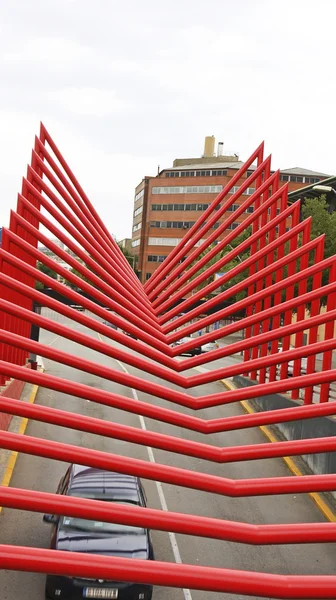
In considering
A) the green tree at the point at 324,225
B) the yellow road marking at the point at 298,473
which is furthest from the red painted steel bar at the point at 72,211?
the green tree at the point at 324,225

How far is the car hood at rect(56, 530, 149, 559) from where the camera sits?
27.8 feet

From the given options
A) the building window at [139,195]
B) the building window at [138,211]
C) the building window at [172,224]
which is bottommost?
the building window at [172,224]

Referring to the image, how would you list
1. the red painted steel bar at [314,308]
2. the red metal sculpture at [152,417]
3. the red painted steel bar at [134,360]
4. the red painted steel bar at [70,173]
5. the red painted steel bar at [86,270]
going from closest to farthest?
the red metal sculpture at [152,417] → the red painted steel bar at [134,360] → the red painted steel bar at [86,270] → the red painted steel bar at [70,173] → the red painted steel bar at [314,308]

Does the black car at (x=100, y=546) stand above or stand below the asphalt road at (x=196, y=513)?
above

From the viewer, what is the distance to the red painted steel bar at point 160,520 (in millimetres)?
2729

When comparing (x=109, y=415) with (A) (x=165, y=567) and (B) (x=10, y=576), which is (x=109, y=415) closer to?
(B) (x=10, y=576)

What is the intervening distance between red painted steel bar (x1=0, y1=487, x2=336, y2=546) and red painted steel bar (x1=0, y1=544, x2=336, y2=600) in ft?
0.59

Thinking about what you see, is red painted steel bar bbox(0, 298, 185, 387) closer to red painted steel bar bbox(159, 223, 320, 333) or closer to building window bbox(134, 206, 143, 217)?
red painted steel bar bbox(159, 223, 320, 333)

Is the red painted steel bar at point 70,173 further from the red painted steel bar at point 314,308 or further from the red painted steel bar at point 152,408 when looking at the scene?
the red painted steel bar at point 152,408

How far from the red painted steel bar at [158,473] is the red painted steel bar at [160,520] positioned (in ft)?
0.55

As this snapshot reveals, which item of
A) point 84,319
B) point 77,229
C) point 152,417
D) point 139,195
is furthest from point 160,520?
point 139,195

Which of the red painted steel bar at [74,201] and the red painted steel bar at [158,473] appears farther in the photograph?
the red painted steel bar at [74,201]

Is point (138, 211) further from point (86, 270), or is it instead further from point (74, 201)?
point (86, 270)

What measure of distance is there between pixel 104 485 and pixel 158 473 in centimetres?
759
